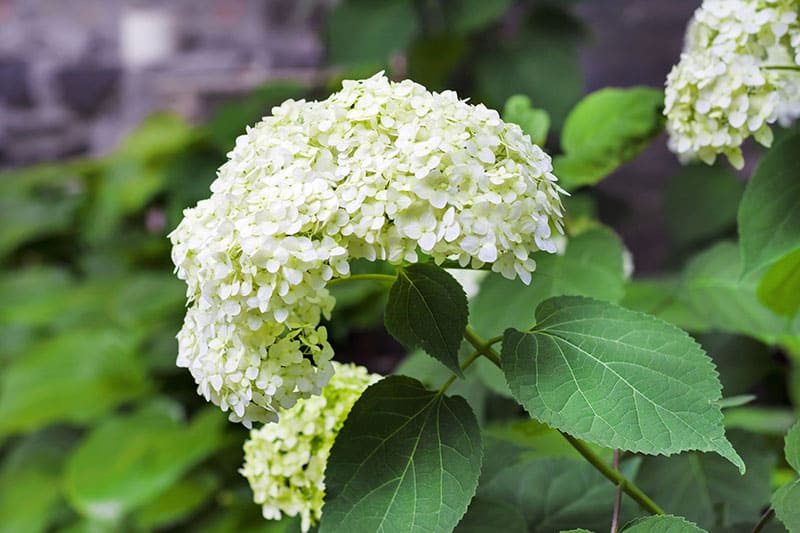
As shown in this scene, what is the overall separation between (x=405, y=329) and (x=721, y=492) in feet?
1.21

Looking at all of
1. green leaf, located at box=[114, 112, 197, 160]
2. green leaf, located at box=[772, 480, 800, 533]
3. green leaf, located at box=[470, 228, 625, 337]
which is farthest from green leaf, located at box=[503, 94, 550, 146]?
green leaf, located at box=[114, 112, 197, 160]

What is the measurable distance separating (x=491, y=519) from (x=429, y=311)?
16cm

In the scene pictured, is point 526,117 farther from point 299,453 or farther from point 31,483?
point 31,483

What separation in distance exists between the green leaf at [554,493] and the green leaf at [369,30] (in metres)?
1.10

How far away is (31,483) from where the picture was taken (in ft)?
5.45

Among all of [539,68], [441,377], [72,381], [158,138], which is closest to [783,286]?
[441,377]

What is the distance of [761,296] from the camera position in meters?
0.67

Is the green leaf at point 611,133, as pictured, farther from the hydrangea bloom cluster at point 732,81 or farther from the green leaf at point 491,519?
the green leaf at point 491,519

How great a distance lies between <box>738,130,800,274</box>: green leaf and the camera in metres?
0.61

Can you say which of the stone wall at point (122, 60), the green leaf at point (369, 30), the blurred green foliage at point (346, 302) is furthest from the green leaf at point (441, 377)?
the stone wall at point (122, 60)

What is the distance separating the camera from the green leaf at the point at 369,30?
159 centimetres

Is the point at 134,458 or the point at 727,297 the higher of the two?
the point at 727,297

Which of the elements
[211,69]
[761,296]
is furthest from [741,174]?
[211,69]

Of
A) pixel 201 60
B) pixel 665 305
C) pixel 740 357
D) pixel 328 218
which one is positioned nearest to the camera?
pixel 328 218
